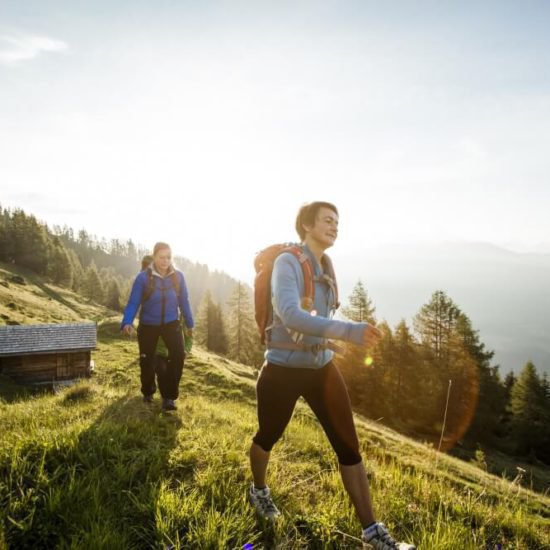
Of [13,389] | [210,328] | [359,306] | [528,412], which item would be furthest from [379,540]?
[210,328]

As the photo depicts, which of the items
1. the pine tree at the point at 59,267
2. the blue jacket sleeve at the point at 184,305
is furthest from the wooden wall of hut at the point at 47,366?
the pine tree at the point at 59,267

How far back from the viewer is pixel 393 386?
35906 mm

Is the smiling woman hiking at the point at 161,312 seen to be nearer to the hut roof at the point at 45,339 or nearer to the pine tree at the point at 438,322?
the hut roof at the point at 45,339

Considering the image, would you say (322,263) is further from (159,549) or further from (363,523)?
(159,549)

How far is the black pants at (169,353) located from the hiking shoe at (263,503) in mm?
3691

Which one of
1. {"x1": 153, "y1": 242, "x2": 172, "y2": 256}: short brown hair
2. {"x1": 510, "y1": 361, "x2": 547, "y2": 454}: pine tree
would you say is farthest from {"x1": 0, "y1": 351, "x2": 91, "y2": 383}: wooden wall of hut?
{"x1": 510, "y1": 361, "x2": 547, "y2": 454}: pine tree

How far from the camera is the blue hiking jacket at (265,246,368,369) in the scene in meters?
2.46

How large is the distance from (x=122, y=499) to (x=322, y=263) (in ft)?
9.51

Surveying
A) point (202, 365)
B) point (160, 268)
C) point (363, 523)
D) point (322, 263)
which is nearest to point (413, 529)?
point (363, 523)

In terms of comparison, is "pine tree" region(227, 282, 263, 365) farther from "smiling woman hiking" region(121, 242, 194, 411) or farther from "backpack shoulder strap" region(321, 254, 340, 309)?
"backpack shoulder strap" region(321, 254, 340, 309)

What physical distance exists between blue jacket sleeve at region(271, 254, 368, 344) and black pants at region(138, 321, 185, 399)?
4.28m

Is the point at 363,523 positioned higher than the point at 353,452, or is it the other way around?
the point at 353,452

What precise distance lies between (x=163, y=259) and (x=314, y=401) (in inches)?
174

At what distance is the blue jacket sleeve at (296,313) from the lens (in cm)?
244
